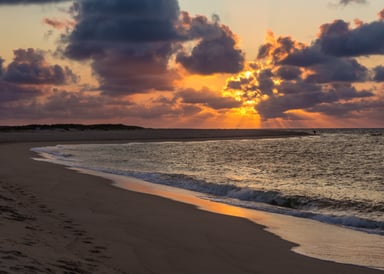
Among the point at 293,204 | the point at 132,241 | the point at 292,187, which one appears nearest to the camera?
the point at 132,241

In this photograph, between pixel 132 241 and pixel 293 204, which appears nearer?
pixel 132 241

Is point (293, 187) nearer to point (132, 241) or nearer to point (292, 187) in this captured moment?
→ point (292, 187)

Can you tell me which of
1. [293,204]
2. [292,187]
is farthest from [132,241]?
[292,187]

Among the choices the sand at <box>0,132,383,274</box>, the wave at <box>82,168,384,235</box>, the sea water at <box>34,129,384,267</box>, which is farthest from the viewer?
the sea water at <box>34,129,384,267</box>

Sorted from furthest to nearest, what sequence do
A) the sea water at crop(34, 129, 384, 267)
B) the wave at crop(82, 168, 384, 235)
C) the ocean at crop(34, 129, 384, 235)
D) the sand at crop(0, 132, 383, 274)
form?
1. the ocean at crop(34, 129, 384, 235)
2. the sea water at crop(34, 129, 384, 267)
3. the wave at crop(82, 168, 384, 235)
4. the sand at crop(0, 132, 383, 274)

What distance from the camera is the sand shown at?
309 inches

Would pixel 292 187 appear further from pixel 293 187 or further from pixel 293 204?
pixel 293 204

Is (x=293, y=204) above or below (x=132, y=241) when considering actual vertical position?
below

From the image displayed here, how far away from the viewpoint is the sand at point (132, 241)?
785cm

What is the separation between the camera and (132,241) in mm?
10336

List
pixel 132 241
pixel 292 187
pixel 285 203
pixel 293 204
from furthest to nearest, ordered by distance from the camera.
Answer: pixel 292 187
pixel 285 203
pixel 293 204
pixel 132 241

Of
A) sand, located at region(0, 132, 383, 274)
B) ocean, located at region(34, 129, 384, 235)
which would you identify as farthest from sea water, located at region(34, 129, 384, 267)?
sand, located at region(0, 132, 383, 274)

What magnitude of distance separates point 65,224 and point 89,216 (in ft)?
6.09

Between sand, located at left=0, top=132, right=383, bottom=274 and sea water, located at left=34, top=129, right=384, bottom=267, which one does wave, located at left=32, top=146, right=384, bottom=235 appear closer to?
sea water, located at left=34, top=129, right=384, bottom=267
